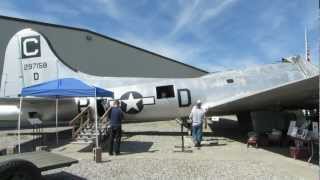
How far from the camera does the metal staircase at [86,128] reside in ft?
41.9

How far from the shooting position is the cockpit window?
1536 cm

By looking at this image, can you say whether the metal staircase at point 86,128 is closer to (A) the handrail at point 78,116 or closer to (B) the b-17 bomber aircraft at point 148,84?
(A) the handrail at point 78,116

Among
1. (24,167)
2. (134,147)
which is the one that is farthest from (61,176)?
(134,147)

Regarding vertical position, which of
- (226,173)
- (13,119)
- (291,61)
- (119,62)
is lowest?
(226,173)

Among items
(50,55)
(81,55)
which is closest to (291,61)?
(50,55)

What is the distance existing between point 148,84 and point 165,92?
2.68 ft

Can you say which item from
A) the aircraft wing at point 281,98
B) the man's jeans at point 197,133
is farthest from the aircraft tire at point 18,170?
the man's jeans at point 197,133

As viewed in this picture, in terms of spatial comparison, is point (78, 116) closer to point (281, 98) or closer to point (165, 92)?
point (165, 92)

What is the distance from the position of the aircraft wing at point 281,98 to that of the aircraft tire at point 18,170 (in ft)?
21.7

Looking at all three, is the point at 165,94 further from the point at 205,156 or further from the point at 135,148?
the point at 205,156

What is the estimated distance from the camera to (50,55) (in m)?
16.0

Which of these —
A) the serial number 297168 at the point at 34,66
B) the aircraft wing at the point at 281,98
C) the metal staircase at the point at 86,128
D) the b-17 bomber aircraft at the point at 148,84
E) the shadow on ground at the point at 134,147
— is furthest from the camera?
the serial number 297168 at the point at 34,66

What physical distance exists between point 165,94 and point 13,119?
6309mm

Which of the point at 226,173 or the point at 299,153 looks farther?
the point at 299,153
